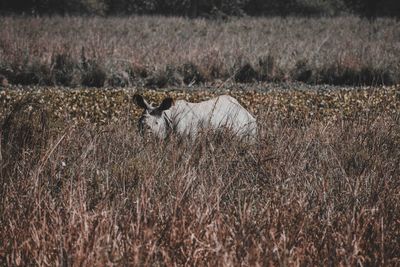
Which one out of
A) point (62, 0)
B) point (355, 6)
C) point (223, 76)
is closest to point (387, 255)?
point (223, 76)

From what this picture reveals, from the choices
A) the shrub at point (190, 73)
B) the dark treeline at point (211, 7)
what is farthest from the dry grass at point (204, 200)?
the dark treeline at point (211, 7)

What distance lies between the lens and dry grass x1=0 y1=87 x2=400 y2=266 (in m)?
3.29

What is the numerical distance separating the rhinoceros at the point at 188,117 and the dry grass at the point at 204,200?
15.9 inches

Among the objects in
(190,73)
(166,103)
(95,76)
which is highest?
(166,103)

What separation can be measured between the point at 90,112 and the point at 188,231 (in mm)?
5325

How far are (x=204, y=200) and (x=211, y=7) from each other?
138 feet

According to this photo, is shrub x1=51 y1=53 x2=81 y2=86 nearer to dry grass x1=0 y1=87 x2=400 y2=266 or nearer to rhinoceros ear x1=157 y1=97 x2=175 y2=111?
rhinoceros ear x1=157 y1=97 x2=175 y2=111

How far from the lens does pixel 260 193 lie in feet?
14.7

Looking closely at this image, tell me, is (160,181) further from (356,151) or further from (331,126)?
(331,126)

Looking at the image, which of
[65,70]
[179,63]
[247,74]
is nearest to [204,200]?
[65,70]

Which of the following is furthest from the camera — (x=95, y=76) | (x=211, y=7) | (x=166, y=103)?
(x=211, y=7)

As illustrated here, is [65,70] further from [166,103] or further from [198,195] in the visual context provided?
[198,195]

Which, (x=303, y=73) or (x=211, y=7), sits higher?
(x=211, y=7)

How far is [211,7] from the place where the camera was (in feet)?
147
